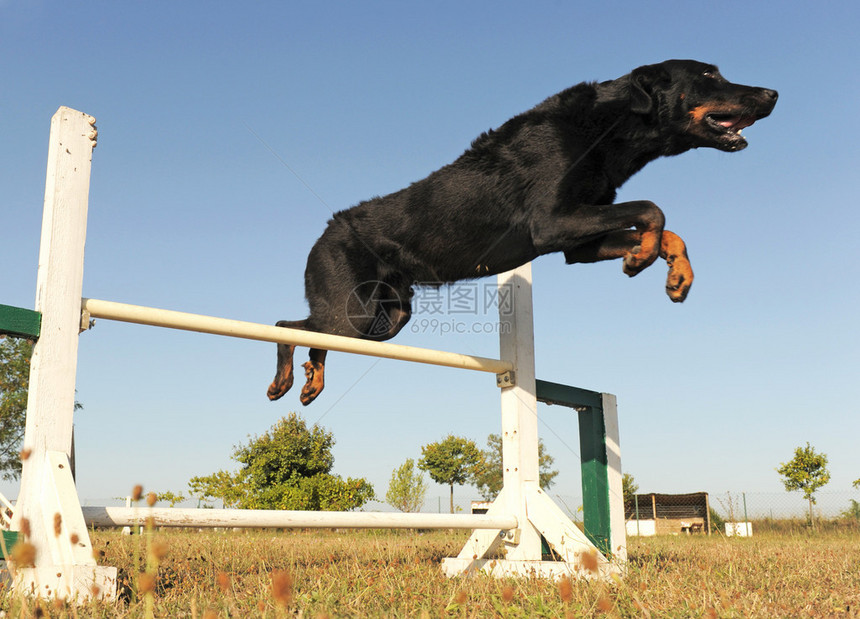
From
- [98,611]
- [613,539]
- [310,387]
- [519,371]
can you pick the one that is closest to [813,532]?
[613,539]

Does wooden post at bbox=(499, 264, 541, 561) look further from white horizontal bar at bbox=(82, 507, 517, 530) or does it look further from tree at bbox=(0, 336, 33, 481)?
tree at bbox=(0, 336, 33, 481)

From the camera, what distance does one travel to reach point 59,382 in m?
2.17

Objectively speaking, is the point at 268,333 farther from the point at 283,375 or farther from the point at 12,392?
the point at 12,392

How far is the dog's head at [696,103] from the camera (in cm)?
314

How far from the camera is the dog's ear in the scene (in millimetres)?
3156

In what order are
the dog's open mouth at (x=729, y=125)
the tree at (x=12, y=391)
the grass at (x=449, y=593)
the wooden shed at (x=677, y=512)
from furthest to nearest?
the wooden shed at (x=677, y=512), the tree at (x=12, y=391), the dog's open mouth at (x=729, y=125), the grass at (x=449, y=593)

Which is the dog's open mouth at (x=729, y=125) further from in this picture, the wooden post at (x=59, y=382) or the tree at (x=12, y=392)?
the tree at (x=12, y=392)

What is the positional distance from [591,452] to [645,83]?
6.45 feet

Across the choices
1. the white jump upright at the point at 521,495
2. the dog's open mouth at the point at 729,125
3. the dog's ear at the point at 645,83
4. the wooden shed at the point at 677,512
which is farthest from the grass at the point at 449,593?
the wooden shed at the point at 677,512

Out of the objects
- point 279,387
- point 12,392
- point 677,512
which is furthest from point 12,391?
point 677,512

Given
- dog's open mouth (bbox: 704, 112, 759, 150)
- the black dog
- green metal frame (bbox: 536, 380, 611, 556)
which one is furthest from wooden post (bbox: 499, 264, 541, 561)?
dog's open mouth (bbox: 704, 112, 759, 150)

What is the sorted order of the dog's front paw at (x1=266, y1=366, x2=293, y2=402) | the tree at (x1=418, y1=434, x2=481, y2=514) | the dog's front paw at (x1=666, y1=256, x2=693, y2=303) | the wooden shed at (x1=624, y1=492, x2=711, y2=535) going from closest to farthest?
the dog's front paw at (x1=666, y1=256, x2=693, y2=303), the dog's front paw at (x1=266, y1=366, x2=293, y2=402), the wooden shed at (x1=624, y1=492, x2=711, y2=535), the tree at (x1=418, y1=434, x2=481, y2=514)

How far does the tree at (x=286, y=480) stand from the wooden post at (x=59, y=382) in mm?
10723

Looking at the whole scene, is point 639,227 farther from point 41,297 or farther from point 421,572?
point 41,297
